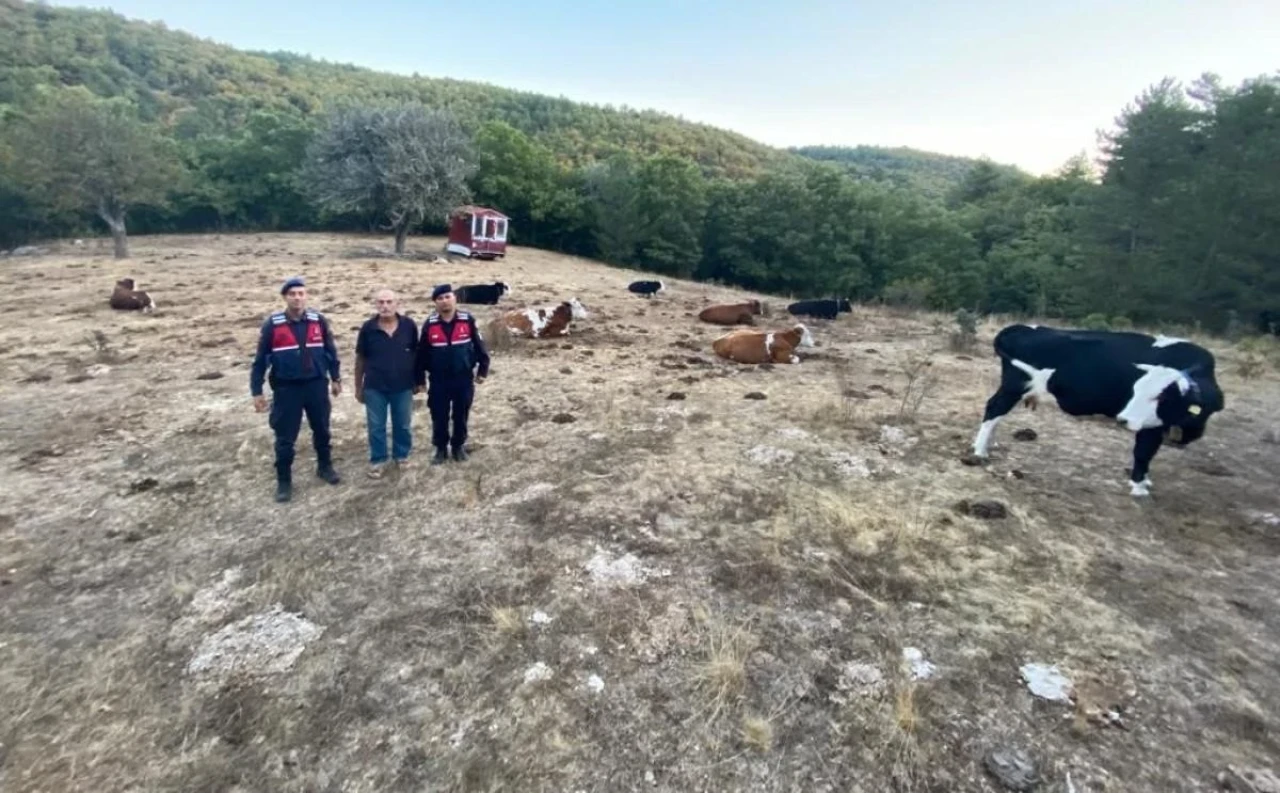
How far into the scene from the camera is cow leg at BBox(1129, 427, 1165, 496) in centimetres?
571

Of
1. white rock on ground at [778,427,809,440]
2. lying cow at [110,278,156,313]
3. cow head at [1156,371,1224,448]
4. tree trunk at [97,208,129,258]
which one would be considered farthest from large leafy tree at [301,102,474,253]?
cow head at [1156,371,1224,448]

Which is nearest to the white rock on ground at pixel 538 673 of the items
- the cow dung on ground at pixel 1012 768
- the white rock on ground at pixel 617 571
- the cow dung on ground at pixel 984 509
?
the white rock on ground at pixel 617 571

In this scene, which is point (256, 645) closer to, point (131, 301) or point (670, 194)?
point (131, 301)

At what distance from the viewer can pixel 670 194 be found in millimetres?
38312

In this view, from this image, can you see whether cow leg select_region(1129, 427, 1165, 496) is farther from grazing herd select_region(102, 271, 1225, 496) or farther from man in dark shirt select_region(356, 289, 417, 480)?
man in dark shirt select_region(356, 289, 417, 480)

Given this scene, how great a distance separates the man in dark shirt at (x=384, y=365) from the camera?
5977mm

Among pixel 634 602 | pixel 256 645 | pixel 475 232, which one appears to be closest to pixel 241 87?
pixel 475 232

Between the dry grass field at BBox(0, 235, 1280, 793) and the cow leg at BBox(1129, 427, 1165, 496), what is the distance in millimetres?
184

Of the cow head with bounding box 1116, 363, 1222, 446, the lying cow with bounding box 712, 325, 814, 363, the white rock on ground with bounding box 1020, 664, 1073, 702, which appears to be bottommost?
the white rock on ground with bounding box 1020, 664, 1073, 702

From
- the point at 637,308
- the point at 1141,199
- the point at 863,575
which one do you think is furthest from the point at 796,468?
the point at 1141,199

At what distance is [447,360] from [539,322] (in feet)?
20.6

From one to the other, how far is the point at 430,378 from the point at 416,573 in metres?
2.22

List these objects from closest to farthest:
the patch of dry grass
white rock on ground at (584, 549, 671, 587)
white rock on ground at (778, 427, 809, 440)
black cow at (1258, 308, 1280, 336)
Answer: the patch of dry grass < white rock on ground at (584, 549, 671, 587) < white rock on ground at (778, 427, 809, 440) < black cow at (1258, 308, 1280, 336)

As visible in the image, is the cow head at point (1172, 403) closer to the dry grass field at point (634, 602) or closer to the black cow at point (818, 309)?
the dry grass field at point (634, 602)
